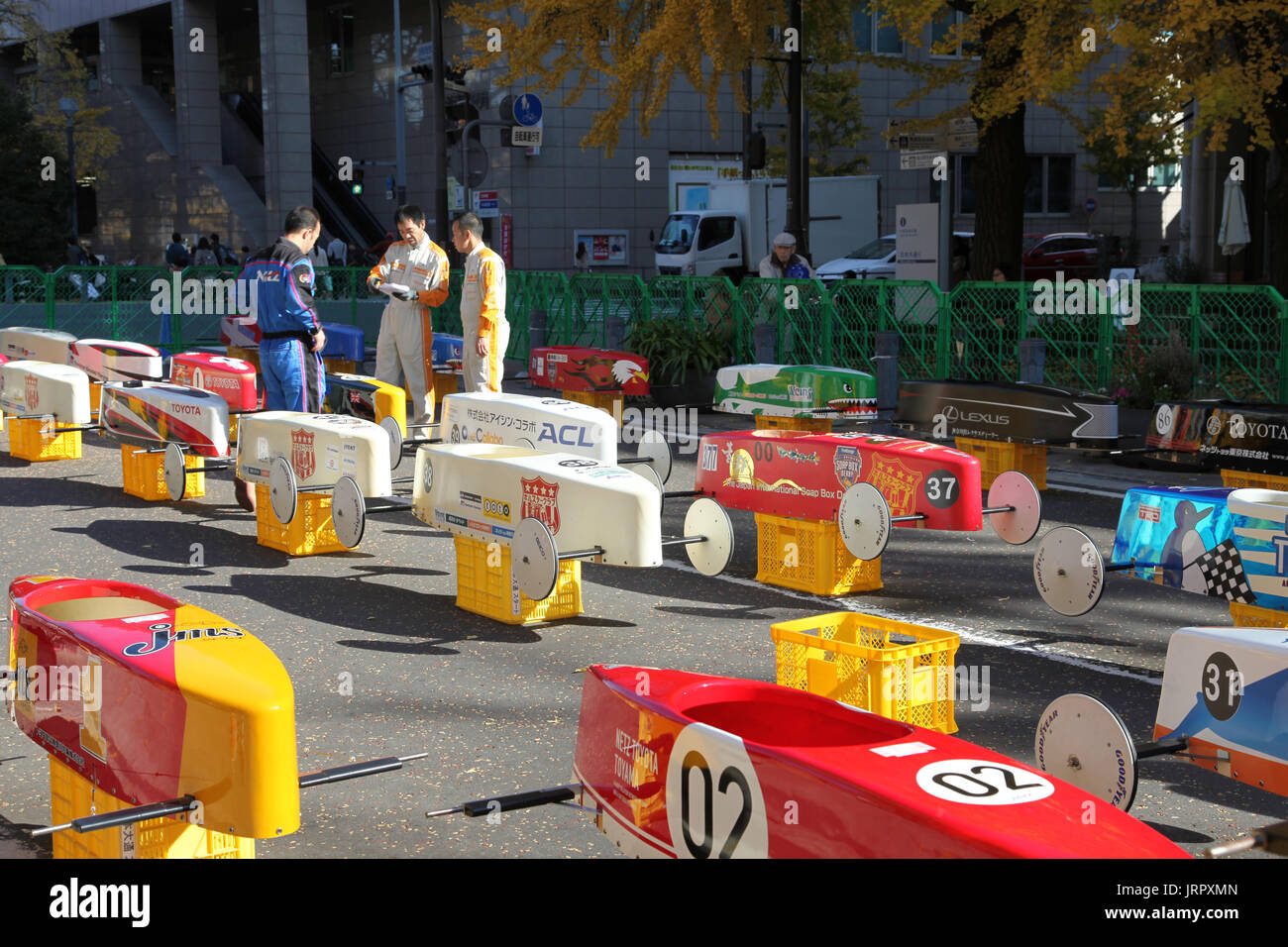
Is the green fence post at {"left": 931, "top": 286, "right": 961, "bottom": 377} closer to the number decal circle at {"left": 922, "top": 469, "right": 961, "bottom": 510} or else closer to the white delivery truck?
the number decal circle at {"left": 922, "top": 469, "right": 961, "bottom": 510}

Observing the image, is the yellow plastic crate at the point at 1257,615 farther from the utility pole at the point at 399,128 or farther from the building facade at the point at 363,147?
the utility pole at the point at 399,128

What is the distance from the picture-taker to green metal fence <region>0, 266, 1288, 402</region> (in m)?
14.5

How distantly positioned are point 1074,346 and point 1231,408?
20.7ft

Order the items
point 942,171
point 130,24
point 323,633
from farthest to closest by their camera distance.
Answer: point 130,24 → point 942,171 → point 323,633

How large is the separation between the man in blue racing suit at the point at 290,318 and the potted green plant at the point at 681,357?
25.6 ft

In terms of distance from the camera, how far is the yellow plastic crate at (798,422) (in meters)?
12.7

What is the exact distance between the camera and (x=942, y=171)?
20.2 metres

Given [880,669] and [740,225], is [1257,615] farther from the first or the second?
[740,225]

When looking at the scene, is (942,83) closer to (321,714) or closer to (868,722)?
(321,714)

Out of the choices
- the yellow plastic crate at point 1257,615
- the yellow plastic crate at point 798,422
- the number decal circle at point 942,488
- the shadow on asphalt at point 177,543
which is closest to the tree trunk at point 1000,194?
the yellow plastic crate at point 798,422

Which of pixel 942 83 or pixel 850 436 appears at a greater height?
pixel 942 83

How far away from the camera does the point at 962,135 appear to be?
18703mm

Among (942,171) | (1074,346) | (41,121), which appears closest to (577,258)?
(41,121)

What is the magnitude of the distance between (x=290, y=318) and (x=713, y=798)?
288 inches
